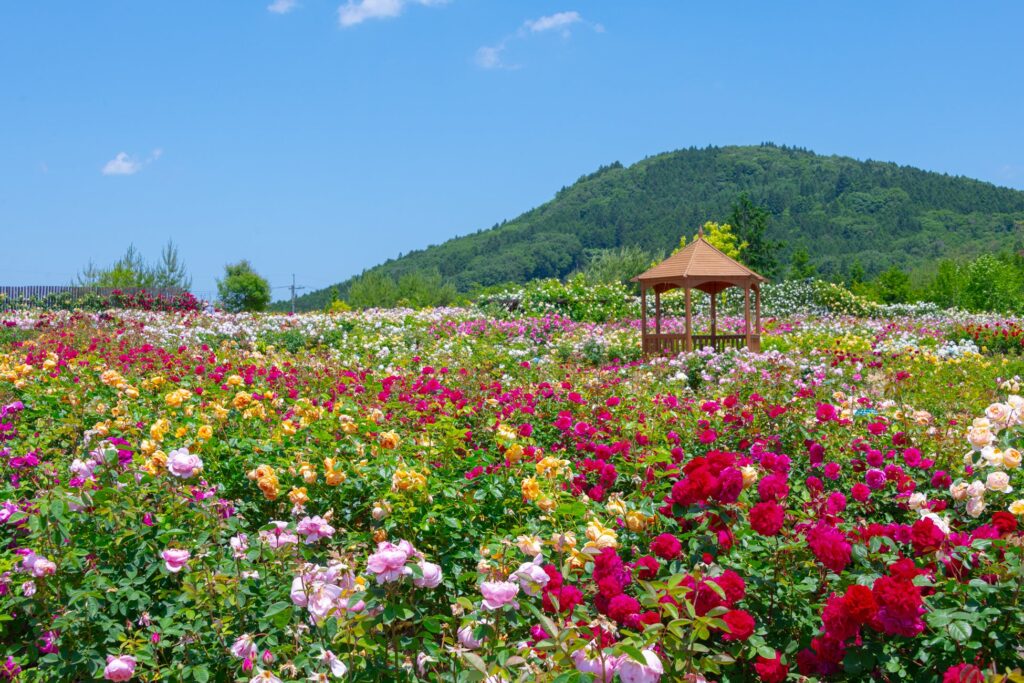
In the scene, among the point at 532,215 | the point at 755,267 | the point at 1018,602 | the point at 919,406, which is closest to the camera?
the point at 1018,602

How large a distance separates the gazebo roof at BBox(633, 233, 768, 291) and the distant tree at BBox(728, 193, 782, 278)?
3115 centimetres

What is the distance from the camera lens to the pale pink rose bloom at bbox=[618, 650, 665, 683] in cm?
143

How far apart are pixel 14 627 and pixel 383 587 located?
192 centimetres

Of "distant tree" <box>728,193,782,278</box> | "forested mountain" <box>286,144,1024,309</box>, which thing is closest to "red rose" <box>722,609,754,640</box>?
"distant tree" <box>728,193,782,278</box>

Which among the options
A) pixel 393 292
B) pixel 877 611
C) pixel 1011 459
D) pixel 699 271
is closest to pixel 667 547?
pixel 877 611

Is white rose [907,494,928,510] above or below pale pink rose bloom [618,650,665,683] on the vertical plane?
below

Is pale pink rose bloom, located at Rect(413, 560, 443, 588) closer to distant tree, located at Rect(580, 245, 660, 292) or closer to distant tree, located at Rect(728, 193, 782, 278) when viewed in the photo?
distant tree, located at Rect(580, 245, 660, 292)

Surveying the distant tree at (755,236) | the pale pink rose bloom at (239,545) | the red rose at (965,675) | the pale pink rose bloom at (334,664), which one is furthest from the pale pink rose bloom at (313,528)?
the distant tree at (755,236)

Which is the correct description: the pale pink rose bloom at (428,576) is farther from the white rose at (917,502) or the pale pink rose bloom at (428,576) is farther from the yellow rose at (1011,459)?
the yellow rose at (1011,459)

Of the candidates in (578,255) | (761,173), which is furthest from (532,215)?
(761,173)

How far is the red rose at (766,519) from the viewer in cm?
181

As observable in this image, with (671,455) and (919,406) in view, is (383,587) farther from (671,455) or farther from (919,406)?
(919,406)

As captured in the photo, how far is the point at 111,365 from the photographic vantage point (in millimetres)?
6250

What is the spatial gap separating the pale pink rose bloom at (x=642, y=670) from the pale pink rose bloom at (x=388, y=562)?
511mm
